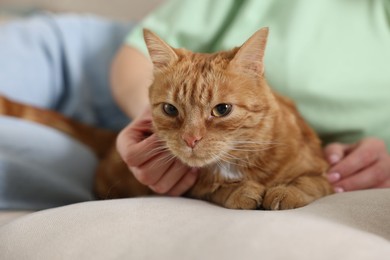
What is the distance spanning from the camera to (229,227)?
2.81 ft

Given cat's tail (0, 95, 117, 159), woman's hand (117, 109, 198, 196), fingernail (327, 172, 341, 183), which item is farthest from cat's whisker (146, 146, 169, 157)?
cat's tail (0, 95, 117, 159)

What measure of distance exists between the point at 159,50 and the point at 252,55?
0.24 metres

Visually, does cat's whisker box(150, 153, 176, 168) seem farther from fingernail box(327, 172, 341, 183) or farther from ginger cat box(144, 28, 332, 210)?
fingernail box(327, 172, 341, 183)

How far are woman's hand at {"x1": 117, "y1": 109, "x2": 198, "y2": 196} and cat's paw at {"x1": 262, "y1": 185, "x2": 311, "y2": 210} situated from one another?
236 mm

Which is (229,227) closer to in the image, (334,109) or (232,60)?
(232,60)

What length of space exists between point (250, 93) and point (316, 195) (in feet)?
0.96

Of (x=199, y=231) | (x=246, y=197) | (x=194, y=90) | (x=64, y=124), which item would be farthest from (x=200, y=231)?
(x=64, y=124)

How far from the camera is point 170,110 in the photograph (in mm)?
1172

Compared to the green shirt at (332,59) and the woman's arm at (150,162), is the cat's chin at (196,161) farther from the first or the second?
the green shirt at (332,59)

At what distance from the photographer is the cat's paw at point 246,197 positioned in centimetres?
107

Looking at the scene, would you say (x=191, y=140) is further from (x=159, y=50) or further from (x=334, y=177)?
(x=334, y=177)

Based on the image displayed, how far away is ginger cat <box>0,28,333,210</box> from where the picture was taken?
3.60 ft

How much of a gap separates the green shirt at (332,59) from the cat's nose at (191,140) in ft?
1.86

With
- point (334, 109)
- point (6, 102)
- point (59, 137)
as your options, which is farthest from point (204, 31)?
point (6, 102)
